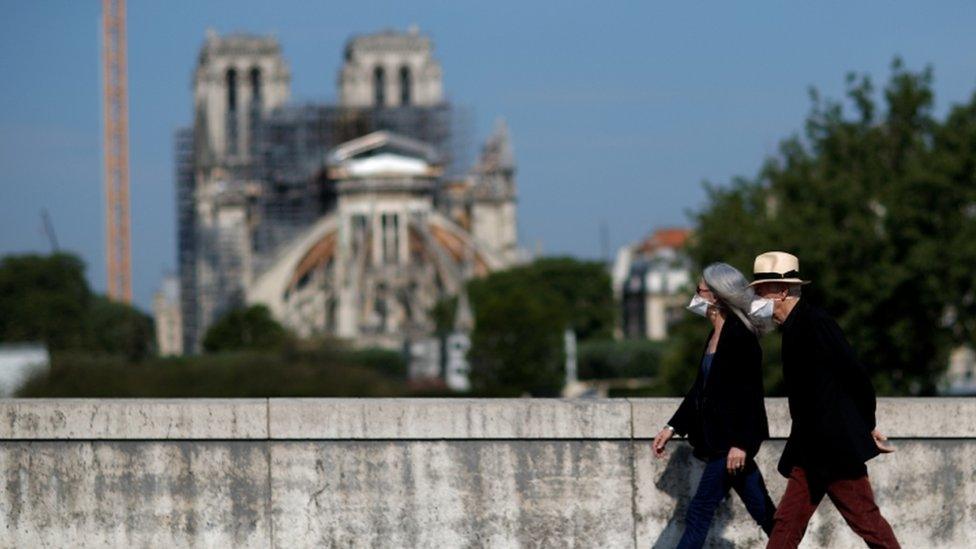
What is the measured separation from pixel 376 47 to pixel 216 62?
14.3 m

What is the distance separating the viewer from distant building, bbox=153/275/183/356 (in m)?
190

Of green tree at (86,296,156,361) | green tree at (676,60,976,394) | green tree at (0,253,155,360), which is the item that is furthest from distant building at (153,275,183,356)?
green tree at (676,60,976,394)

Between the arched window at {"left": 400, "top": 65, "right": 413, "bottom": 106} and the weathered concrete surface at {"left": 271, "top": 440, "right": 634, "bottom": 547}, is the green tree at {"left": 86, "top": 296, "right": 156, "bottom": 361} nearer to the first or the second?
the arched window at {"left": 400, "top": 65, "right": 413, "bottom": 106}

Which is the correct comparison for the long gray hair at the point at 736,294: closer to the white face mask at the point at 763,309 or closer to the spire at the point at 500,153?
the white face mask at the point at 763,309

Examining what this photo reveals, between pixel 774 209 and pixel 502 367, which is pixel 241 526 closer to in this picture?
pixel 774 209

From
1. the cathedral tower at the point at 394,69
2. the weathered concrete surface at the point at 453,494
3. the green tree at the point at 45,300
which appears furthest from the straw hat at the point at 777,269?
the cathedral tower at the point at 394,69

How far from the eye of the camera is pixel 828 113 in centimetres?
5125

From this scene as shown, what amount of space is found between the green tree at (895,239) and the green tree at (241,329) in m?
83.7

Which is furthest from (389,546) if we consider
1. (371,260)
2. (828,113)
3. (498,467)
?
(371,260)

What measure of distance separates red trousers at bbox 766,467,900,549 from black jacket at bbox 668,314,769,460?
12.5 inches

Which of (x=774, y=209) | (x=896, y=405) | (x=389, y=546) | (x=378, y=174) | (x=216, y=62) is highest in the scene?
(x=216, y=62)

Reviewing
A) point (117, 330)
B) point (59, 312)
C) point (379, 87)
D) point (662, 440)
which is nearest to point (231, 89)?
point (379, 87)

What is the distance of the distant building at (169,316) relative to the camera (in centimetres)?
19025

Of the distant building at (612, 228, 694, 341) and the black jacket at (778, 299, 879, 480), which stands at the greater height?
the distant building at (612, 228, 694, 341)
